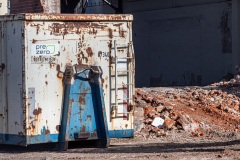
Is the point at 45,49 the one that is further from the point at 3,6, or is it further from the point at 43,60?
the point at 3,6

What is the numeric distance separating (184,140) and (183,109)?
2359mm

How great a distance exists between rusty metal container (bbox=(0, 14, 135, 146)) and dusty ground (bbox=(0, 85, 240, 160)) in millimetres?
456

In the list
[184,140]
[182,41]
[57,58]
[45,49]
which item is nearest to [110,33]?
[57,58]

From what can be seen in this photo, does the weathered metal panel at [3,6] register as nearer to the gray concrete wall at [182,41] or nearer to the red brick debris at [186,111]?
the red brick debris at [186,111]

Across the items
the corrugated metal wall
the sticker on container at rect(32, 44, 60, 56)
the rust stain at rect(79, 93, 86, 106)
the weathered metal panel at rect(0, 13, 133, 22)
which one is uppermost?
the corrugated metal wall

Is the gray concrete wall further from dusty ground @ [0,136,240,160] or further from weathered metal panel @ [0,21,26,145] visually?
weathered metal panel @ [0,21,26,145]

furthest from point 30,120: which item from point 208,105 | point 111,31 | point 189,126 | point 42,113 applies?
point 208,105

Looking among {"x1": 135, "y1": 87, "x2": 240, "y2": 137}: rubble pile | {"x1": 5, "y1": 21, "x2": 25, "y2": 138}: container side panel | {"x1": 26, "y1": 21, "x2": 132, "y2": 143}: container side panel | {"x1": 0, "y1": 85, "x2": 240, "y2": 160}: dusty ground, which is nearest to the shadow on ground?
{"x1": 0, "y1": 85, "x2": 240, "y2": 160}: dusty ground

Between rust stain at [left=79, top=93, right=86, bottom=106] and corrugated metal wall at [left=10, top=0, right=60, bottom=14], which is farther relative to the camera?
corrugated metal wall at [left=10, top=0, right=60, bottom=14]

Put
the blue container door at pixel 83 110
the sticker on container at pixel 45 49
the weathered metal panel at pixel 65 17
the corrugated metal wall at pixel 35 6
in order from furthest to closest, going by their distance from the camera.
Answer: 1. the corrugated metal wall at pixel 35 6
2. the blue container door at pixel 83 110
3. the sticker on container at pixel 45 49
4. the weathered metal panel at pixel 65 17

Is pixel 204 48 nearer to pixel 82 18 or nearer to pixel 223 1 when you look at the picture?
pixel 223 1

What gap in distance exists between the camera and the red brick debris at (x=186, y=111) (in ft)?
52.2

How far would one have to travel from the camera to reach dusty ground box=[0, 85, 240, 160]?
12.4 meters

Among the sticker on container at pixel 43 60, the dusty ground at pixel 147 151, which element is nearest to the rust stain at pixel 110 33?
the sticker on container at pixel 43 60
